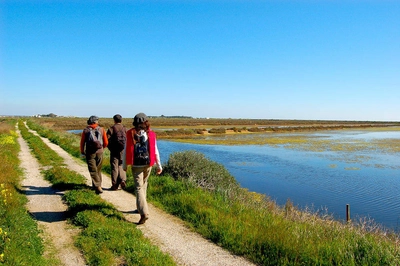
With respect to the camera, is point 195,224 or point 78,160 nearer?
point 195,224

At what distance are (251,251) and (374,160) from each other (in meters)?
25.3

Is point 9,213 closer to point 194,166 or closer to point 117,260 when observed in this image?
point 117,260

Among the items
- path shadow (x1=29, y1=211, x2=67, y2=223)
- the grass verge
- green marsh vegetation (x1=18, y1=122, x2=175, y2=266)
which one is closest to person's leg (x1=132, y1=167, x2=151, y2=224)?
green marsh vegetation (x1=18, y1=122, x2=175, y2=266)

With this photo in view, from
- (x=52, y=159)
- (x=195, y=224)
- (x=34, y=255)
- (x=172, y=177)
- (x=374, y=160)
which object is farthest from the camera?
(x=374, y=160)

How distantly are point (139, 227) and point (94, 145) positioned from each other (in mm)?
2943

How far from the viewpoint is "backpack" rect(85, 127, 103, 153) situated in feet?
26.2

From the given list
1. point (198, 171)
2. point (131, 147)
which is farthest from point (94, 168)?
point (198, 171)

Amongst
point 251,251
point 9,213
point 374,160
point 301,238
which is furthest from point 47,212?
point 374,160

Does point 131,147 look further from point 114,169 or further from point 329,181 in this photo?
point 329,181

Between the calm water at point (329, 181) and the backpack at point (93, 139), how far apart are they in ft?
23.9

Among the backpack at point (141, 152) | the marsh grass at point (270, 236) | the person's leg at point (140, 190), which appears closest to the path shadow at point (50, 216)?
the person's leg at point (140, 190)

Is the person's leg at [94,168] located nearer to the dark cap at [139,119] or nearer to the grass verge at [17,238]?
the grass verge at [17,238]

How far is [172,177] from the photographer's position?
1007cm

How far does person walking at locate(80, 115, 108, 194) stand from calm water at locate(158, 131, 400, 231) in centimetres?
712
